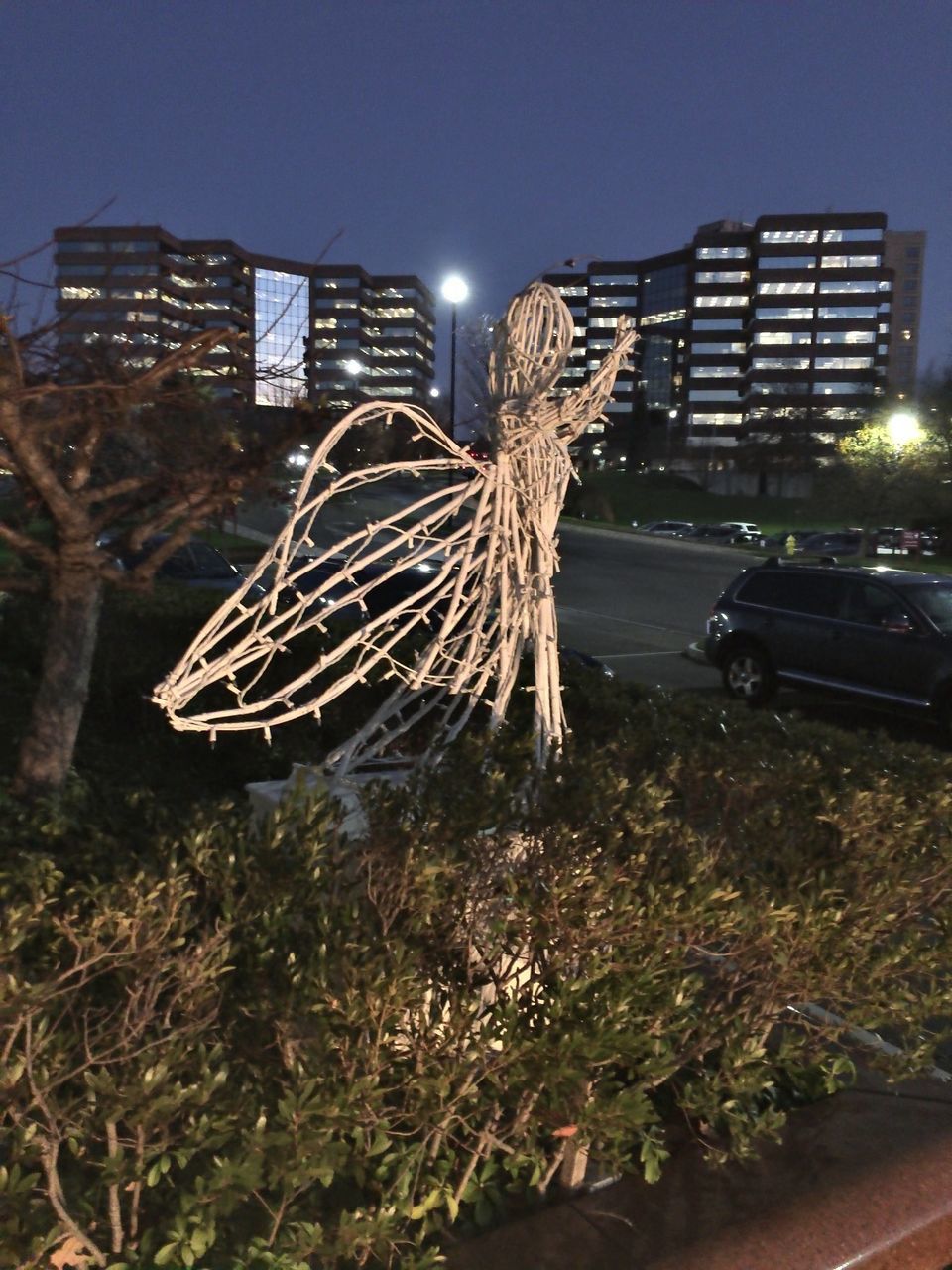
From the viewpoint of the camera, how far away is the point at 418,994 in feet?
8.02

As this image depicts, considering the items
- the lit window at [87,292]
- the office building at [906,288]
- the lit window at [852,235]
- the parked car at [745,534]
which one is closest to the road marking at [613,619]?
the lit window at [87,292]

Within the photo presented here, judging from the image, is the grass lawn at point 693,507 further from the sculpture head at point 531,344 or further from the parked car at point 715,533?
the sculpture head at point 531,344

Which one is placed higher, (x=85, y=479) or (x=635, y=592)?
(x=85, y=479)

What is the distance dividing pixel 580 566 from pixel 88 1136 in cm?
2823

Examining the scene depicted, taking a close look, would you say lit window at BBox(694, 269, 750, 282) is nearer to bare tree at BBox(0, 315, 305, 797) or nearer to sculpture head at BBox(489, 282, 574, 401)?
bare tree at BBox(0, 315, 305, 797)

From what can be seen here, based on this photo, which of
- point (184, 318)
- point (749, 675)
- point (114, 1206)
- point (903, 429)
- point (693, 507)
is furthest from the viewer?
point (693, 507)

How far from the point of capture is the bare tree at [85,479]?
505cm

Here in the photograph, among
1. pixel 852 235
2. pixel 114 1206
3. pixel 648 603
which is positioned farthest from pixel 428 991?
pixel 852 235

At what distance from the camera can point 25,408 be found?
5176 mm

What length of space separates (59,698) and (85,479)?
1201 millimetres

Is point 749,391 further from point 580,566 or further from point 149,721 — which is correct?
point 149,721

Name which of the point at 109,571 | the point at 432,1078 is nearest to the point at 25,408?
the point at 109,571

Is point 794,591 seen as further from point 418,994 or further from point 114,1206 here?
point 114,1206

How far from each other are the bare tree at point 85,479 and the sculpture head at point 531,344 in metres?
1.81
